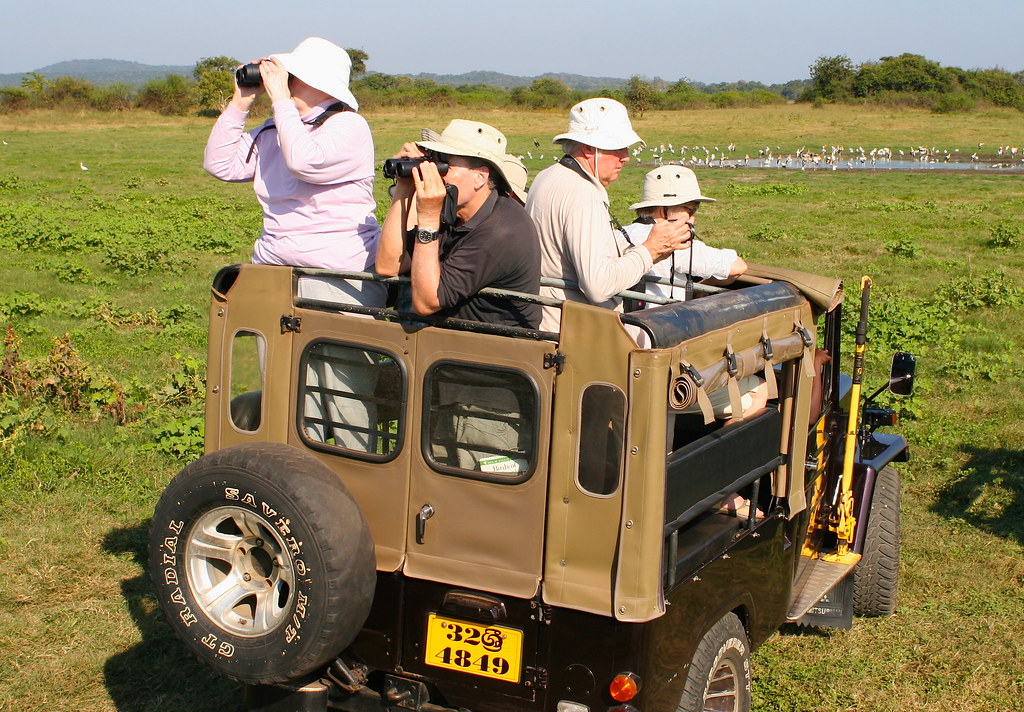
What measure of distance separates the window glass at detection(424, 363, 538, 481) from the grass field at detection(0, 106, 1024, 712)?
70.2 inches

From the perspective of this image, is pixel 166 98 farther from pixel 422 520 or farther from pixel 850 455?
pixel 422 520

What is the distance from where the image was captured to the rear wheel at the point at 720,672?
3.42 meters

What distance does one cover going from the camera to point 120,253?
45.6ft

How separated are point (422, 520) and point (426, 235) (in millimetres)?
883

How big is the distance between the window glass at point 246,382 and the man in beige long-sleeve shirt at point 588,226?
1.02 meters

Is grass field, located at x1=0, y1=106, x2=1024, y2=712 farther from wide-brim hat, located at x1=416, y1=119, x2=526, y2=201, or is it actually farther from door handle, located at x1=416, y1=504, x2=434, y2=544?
wide-brim hat, located at x1=416, y1=119, x2=526, y2=201

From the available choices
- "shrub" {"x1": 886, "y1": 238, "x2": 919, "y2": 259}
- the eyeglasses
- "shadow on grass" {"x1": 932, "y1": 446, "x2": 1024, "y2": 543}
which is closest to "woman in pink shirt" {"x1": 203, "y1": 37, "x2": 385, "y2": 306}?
the eyeglasses

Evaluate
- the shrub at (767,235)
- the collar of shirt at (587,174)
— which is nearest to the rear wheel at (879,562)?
the collar of shirt at (587,174)

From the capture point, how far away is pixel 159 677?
464 cm

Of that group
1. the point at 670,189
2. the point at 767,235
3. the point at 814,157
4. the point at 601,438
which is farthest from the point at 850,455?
the point at 814,157

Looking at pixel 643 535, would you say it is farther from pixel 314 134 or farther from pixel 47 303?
pixel 47 303

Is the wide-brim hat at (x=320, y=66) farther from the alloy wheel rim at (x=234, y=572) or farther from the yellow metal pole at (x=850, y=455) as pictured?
the yellow metal pole at (x=850, y=455)

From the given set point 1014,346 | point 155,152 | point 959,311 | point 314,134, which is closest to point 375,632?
point 314,134

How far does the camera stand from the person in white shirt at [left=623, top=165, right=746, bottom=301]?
15.4 feet
